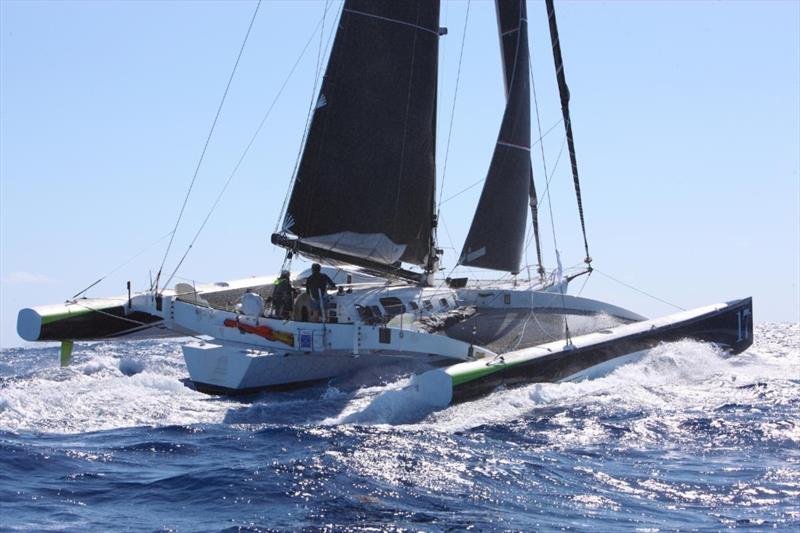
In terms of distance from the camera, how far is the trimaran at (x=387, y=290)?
14.0 meters

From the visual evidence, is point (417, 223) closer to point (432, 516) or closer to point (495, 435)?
point (495, 435)

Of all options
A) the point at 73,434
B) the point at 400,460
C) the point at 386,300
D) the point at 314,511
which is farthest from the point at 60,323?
the point at 314,511

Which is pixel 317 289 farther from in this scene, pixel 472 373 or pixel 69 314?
pixel 69 314

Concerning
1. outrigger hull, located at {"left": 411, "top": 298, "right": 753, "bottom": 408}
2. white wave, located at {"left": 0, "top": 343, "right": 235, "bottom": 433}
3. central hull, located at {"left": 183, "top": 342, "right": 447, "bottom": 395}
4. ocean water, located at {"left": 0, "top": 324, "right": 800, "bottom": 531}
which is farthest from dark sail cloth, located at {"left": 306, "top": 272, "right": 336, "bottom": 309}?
outrigger hull, located at {"left": 411, "top": 298, "right": 753, "bottom": 408}

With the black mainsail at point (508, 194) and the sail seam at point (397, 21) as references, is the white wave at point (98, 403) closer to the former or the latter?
the black mainsail at point (508, 194)

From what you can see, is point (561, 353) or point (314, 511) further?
point (561, 353)

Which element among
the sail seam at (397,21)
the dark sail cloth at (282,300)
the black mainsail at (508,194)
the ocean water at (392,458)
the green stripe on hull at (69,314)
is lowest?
the ocean water at (392,458)

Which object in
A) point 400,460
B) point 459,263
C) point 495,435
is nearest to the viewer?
point 400,460

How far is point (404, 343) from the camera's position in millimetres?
13953

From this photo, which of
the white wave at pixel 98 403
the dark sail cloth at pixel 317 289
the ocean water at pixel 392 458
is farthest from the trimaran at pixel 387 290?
the white wave at pixel 98 403

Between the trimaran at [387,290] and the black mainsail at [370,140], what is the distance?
0.02 m

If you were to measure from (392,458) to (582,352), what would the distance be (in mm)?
6375

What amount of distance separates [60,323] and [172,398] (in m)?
2.30

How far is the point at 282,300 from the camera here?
15.1m
